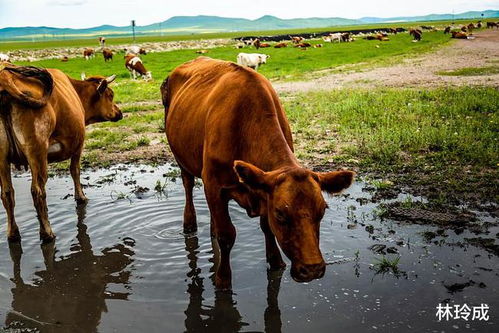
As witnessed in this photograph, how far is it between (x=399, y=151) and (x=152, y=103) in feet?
39.6

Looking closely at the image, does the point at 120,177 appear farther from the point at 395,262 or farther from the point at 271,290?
the point at 395,262

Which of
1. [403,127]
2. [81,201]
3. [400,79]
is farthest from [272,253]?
[400,79]

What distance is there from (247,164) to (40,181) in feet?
12.4

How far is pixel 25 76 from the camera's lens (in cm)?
629

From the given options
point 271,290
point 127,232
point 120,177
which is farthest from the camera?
point 120,177

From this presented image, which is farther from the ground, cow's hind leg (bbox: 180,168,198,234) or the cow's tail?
the cow's tail

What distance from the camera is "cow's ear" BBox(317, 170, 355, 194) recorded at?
3793 millimetres

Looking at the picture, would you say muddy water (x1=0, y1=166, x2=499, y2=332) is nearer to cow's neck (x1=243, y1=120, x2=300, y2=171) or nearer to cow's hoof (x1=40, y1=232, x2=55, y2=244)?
cow's hoof (x1=40, y1=232, x2=55, y2=244)

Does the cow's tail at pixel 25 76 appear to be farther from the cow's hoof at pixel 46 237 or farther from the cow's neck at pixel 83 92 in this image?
the cow's neck at pixel 83 92

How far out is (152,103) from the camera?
19.3m

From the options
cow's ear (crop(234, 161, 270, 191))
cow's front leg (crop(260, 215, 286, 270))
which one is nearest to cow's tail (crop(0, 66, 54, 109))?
cow's front leg (crop(260, 215, 286, 270))

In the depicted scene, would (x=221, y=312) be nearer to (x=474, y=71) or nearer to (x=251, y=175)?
(x=251, y=175)

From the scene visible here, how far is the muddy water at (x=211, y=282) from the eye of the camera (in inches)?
181

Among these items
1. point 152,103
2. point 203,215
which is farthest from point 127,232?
point 152,103
